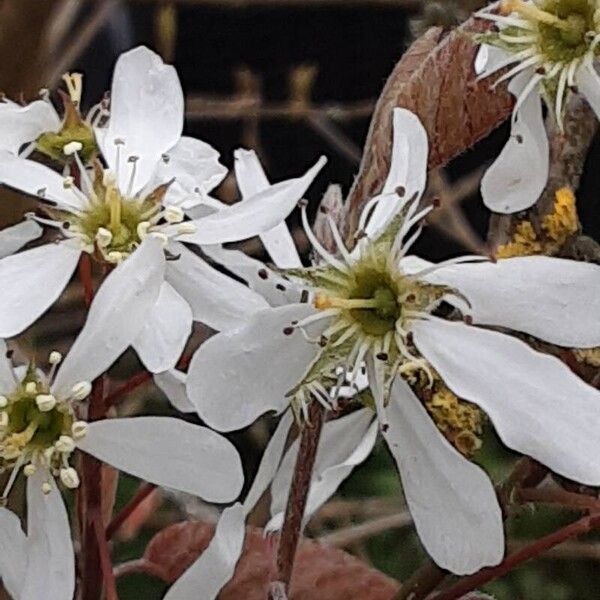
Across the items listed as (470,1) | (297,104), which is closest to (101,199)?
(470,1)

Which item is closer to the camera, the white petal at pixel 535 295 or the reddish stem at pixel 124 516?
the white petal at pixel 535 295

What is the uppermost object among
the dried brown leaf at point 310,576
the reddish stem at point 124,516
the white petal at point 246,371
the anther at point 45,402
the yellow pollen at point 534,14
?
the yellow pollen at point 534,14

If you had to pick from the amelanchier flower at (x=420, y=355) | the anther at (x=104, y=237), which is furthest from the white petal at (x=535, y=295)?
the anther at (x=104, y=237)

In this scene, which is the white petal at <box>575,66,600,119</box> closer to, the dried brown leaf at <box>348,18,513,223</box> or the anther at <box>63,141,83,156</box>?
the dried brown leaf at <box>348,18,513,223</box>

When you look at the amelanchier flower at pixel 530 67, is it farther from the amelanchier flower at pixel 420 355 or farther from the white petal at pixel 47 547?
the white petal at pixel 47 547

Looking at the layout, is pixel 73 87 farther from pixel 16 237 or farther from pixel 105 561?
pixel 105 561
